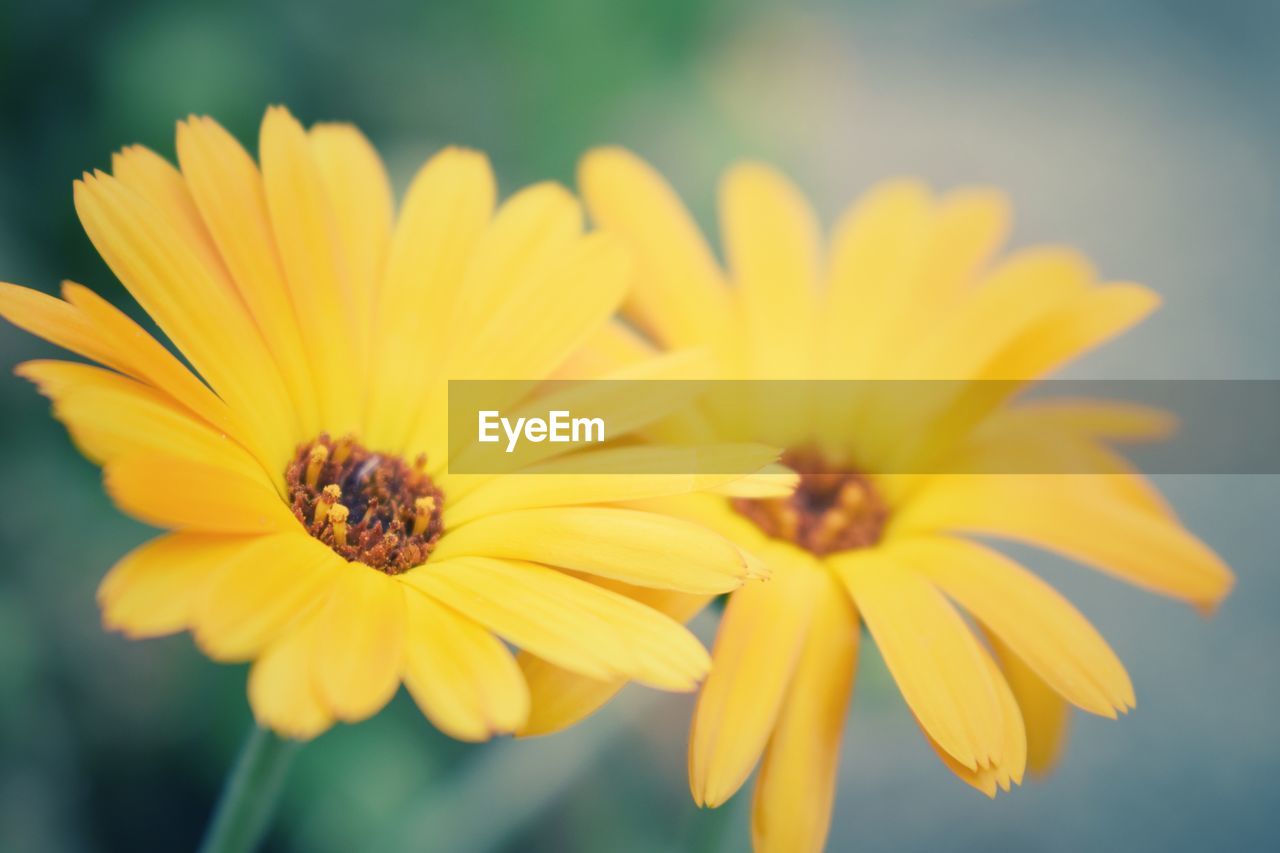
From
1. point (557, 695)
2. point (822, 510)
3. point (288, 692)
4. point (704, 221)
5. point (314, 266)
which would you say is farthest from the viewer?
point (704, 221)

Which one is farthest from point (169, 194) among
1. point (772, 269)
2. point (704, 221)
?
point (704, 221)

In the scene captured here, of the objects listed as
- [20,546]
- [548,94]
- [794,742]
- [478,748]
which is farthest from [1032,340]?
[20,546]

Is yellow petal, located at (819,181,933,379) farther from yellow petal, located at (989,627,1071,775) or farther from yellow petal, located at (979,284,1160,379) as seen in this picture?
yellow petal, located at (989,627,1071,775)

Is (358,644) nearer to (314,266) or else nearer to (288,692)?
(288,692)

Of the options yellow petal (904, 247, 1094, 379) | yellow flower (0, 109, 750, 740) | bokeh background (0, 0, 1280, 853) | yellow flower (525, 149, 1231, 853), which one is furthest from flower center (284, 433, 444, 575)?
yellow petal (904, 247, 1094, 379)

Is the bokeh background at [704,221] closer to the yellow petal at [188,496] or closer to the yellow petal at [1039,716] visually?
the yellow petal at [1039,716]

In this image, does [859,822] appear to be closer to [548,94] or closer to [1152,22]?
[548,94]

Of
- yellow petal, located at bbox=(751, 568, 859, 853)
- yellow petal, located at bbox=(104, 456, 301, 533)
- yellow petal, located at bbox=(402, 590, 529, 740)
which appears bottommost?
yellow petal, located at bbox=(751, 568, 859, 853)
